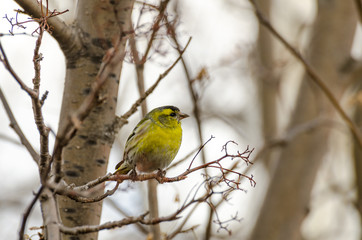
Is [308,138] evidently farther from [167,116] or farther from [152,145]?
[152,145]

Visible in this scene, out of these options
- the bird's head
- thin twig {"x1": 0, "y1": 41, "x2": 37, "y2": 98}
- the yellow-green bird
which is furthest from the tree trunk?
thin twig {"x1": 0, "y1": 41, "x2": 37, "y2": 98}

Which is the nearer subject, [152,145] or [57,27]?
[57,27]

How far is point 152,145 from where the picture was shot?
3227 millimetres

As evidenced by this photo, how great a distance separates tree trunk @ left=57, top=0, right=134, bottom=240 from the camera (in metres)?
2.80

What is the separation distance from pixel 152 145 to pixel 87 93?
0.58 metres

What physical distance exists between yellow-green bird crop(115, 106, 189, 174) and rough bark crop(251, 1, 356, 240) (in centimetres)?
192

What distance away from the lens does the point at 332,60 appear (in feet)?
17.1

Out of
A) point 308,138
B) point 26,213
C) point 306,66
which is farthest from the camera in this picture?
point 308,138

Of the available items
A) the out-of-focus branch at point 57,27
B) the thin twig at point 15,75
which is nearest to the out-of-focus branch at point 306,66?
the out-of-focus branch at point 57,27

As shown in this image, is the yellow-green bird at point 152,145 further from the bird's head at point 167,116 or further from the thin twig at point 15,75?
the thin twig at point 15,75

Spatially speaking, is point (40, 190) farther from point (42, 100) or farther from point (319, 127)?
point (319, 127)

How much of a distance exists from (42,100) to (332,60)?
4.04 m

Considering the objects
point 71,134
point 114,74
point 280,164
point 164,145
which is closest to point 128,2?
point 114,74

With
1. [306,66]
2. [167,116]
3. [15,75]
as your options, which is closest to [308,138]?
[306,66]
